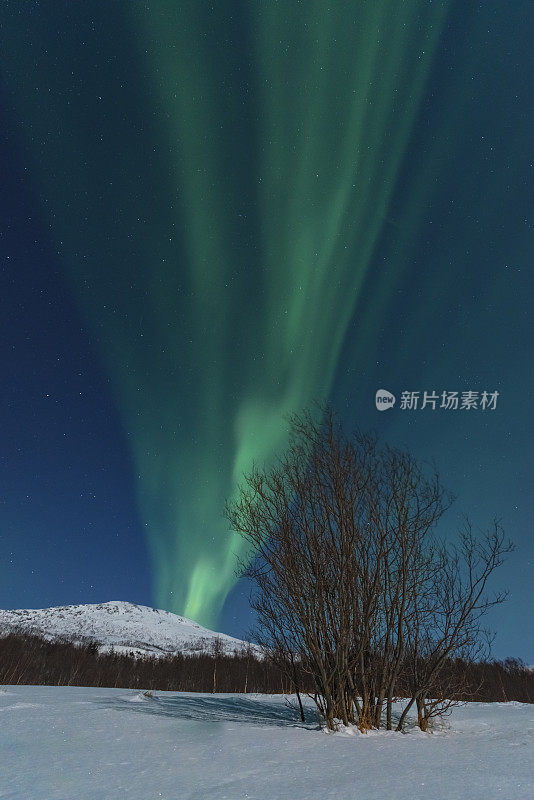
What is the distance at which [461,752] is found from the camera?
713cm

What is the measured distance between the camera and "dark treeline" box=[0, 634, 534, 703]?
190 ft

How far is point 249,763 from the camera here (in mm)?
6148

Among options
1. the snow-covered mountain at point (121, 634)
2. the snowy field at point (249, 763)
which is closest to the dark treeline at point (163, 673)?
the snowy field at point (249, 763)

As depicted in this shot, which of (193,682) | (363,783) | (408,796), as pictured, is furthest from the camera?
(193,682)

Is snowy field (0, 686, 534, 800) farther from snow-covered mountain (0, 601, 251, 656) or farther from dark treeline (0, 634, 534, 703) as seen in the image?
snow-covered mountain (0, 601, 251, 656)

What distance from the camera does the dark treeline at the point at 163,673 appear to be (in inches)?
2282

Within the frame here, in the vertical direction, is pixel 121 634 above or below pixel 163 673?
above

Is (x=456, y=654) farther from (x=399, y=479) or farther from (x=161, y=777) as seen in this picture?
(x=161, y=777)

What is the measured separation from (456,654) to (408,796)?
762cm

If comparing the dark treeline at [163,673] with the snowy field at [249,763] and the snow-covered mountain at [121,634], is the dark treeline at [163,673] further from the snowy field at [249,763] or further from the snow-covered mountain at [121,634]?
→ the snow-covered mountain at [121,634]

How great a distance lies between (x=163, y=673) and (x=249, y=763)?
74257mm

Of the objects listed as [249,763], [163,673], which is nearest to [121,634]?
[163,673]

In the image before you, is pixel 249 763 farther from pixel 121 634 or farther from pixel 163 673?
pixel 121 634

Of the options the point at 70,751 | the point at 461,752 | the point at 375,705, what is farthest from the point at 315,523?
the point at 70,751
